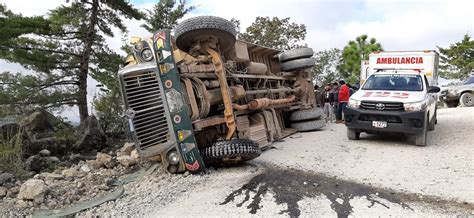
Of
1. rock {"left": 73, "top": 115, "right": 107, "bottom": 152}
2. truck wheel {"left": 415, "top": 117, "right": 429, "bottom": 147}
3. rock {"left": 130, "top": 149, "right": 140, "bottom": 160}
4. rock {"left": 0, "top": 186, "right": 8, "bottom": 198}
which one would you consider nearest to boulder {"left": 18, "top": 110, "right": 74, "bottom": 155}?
rock {"left": 73, "top": 115, "right": 107, "bottom": 152}

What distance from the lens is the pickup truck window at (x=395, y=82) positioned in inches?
338

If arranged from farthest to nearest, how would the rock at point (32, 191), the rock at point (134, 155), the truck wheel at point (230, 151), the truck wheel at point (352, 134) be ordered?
the truck wheel at point (352, 134) → the rock at point (134, 155) → the truck wheel at point (230, 151) → the rock at point (32, 191)

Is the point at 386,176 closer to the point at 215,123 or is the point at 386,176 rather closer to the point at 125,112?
the point at 215,123

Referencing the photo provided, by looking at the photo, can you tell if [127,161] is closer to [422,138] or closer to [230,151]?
[230,151]

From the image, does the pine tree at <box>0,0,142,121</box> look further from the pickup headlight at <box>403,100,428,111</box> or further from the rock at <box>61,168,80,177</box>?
the pickup headlight at <box>403,100,428,111</box>

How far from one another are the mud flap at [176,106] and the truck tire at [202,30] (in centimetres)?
42

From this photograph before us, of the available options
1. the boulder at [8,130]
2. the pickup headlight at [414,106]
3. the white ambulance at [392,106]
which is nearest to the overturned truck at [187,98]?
the white ambulance at [392,106]

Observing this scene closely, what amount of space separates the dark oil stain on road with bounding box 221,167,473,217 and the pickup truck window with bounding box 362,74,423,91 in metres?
4.23

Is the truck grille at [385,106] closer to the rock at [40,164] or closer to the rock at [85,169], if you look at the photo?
the rock at [85,169]

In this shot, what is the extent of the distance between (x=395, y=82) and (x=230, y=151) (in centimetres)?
527

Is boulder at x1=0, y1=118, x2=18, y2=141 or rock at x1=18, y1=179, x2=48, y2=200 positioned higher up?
boulder at x1=0, y1=118, x2=18, y2=141

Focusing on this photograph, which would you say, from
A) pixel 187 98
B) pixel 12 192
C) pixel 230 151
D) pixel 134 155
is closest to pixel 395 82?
pixel 230 151

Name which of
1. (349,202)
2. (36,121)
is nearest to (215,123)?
(349,202)

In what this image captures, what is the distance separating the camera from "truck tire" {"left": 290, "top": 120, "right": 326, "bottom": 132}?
10.5m
